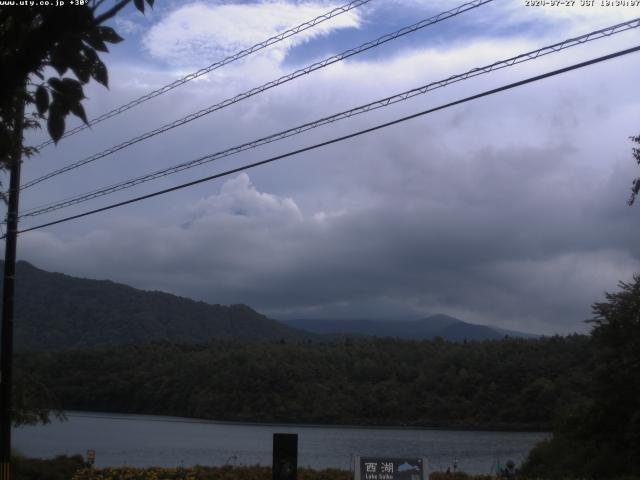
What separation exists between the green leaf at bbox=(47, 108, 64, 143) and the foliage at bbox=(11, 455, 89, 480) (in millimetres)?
17158

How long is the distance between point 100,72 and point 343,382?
6057 cm

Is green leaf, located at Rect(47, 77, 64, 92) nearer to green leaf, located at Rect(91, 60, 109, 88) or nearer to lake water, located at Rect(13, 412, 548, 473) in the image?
green leaf, located at Rect(91, 60, 109, 88)

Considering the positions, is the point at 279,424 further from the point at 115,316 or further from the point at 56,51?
the point at 115,316

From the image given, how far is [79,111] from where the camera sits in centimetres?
445

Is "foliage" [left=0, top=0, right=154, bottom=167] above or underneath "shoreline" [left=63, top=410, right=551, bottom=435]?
above

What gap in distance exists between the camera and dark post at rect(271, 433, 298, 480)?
42.0 feet

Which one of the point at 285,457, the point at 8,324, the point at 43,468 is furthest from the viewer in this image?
the point at 43,468

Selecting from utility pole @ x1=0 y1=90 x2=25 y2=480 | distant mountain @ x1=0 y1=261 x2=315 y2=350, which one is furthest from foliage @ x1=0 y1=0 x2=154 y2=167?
distant mountain @ x1=0 y1=261 x2=315 y2=350

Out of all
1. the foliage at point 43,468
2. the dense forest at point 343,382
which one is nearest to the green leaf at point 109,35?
the foliage at point 43,468

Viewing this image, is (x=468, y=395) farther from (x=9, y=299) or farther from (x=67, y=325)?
(x=67, y=325)

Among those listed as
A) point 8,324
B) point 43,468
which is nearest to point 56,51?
point 8,324

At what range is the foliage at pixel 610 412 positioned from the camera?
2105 centimetres

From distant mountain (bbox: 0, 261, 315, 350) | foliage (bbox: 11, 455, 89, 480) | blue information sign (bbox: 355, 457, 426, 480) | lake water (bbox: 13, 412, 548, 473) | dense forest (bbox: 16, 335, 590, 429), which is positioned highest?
distant mountain (bbox: 0, 261, 315, 350)

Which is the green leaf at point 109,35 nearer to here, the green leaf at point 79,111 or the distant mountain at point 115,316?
the green leaf at point 79,111
